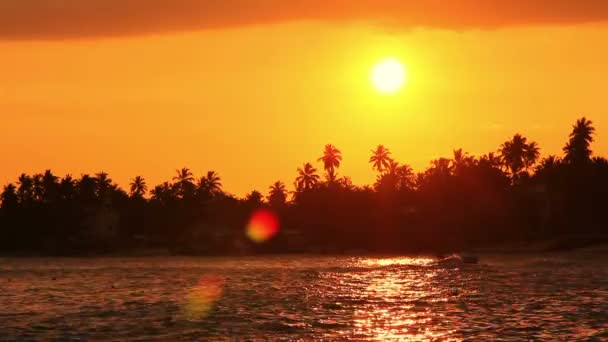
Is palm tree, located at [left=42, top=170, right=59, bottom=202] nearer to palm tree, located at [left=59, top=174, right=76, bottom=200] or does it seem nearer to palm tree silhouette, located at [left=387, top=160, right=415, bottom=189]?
palm tree, located at [left=59, top=174, right=76, bottom=200]

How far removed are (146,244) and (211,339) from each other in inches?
5564

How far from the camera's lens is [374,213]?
556ft

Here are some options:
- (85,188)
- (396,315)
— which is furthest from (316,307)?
(85,188)

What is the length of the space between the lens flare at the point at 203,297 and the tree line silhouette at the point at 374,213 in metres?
75.4

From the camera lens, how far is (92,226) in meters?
178

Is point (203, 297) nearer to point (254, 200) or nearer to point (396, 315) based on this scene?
point (396, 315)

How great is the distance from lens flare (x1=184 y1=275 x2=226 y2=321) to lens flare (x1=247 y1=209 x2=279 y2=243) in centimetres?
8856

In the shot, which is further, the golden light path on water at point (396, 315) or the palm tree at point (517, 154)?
the palm tree at point (517, 154)

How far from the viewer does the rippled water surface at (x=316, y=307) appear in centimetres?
3741

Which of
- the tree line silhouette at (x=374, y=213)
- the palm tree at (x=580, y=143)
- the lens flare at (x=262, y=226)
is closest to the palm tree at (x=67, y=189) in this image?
the tree line silhouette at (x=374, y=213)

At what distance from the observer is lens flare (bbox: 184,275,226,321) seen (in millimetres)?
46294

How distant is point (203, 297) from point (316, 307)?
399 inches

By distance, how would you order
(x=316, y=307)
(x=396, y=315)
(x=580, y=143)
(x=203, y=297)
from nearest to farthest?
1. (x=396, y=315)
2. (x=316, y=307)
3. (x=203, y=297)
4. (x=580, y=143)

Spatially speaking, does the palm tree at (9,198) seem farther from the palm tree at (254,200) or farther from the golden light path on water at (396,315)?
the golden light path on water at (396,315)
